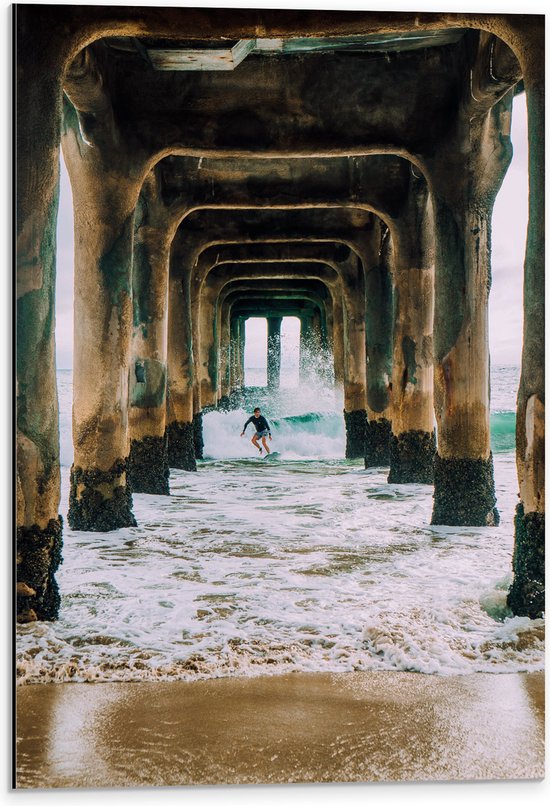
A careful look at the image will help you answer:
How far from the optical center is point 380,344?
11.6 meters

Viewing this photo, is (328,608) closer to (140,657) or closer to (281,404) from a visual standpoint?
(140,657)

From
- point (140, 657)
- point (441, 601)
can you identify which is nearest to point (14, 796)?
point (140, 657)

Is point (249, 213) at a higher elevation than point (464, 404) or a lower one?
higher

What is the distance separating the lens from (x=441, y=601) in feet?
13.8

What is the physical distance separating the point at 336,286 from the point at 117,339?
10414mm

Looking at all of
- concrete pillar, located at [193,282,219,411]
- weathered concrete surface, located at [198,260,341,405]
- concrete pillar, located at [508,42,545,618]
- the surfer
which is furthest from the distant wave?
concrete pillar, located at [193,282,219,411]

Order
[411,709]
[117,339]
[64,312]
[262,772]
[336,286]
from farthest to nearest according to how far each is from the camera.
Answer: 1. [336,286]
2. [117,339]
3. [64,312]
4. [411,709]
5. [262,772]

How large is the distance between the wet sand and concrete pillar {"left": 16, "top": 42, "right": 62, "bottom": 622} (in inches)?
21.6

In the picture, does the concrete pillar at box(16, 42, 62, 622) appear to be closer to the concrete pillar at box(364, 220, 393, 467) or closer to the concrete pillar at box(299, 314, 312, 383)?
the concrete pillar at box(364, 220, 393, 467)

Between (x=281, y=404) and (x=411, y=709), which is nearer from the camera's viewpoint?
(x=411, y=709)

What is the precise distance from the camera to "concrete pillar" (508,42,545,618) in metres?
3.71

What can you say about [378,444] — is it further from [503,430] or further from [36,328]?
[36,328]

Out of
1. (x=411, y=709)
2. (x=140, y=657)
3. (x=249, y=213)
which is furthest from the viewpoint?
(x=249, y=213)

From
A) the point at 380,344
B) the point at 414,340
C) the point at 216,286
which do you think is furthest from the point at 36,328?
the point at 216,286
